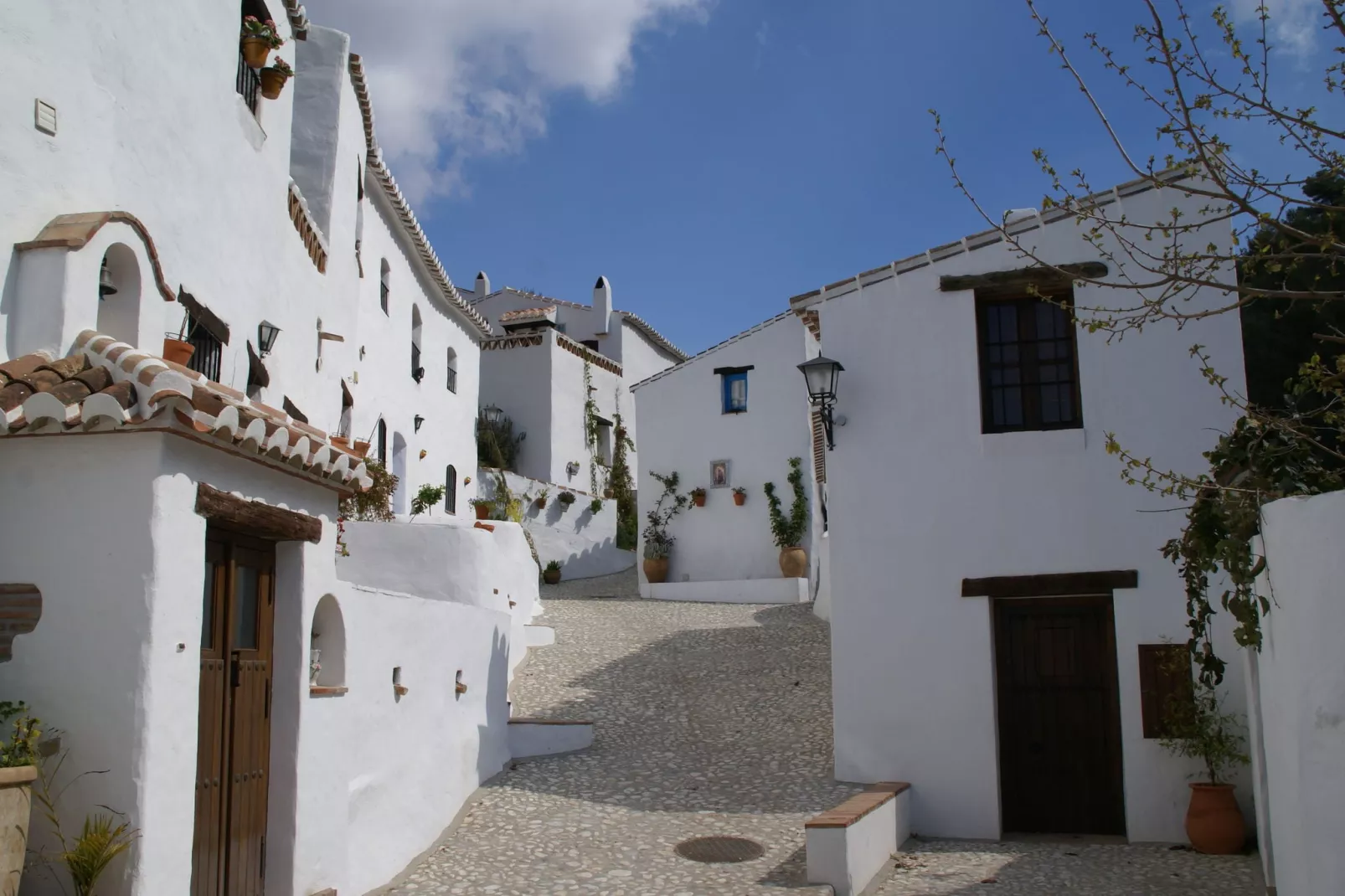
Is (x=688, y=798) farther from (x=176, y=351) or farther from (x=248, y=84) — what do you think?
(x=248, y=84)

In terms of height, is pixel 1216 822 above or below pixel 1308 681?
below

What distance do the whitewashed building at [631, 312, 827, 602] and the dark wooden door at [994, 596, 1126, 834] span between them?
11.6m

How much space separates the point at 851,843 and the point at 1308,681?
3847 millimetres

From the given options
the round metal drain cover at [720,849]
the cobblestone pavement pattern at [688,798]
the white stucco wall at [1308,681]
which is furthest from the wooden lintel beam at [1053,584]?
the white stucco wall at [1308,681]

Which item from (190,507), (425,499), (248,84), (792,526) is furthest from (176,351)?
(792,526)

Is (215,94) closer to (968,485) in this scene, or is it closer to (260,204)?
(260,204)

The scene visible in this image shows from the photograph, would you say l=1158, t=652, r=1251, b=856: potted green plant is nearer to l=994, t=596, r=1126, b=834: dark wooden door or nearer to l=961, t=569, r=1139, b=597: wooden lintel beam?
l=994, t=596, r=1126, b=834: dark wooden door

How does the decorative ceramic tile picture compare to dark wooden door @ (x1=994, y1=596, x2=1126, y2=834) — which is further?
the decorative ceramic tile picture

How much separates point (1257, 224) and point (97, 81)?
625 centimetres

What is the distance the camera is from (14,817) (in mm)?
4641

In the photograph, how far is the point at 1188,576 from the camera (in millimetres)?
8484

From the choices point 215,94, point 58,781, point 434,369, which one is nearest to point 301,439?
point 58,781

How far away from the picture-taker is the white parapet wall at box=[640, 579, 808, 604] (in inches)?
875

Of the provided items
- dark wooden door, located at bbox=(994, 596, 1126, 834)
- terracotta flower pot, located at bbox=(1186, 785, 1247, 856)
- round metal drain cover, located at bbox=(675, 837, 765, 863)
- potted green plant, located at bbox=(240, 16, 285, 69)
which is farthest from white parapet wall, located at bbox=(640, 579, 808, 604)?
potted green plant, located at bbox=(240, 16, 285, 69)
